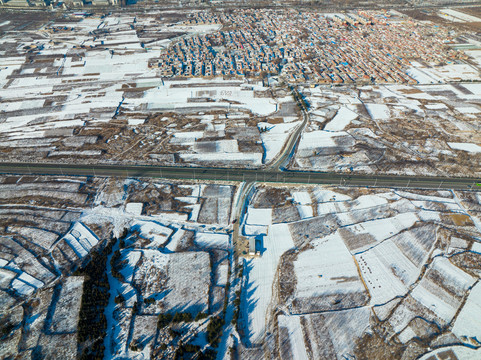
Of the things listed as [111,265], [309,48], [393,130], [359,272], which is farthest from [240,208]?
[309,48]

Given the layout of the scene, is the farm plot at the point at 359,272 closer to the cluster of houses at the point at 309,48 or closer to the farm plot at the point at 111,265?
the farm plot at the point at 111,265

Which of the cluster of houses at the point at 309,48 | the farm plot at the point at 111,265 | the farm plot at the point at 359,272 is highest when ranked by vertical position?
the cluster of houses at the point at 309,48

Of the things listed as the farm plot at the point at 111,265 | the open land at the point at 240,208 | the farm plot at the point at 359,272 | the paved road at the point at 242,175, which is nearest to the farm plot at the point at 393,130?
the open land at the point at 240,208

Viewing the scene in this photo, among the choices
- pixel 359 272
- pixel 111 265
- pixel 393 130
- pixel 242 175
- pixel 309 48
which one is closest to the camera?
pixel 359 272

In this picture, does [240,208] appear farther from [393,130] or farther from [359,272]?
[393,130]

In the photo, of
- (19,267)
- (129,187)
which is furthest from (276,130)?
(19,267)

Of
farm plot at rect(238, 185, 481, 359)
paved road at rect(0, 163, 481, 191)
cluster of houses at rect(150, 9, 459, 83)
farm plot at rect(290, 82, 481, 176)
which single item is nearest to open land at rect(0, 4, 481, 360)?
farm plot at rect(238, 185, 481, 359)
